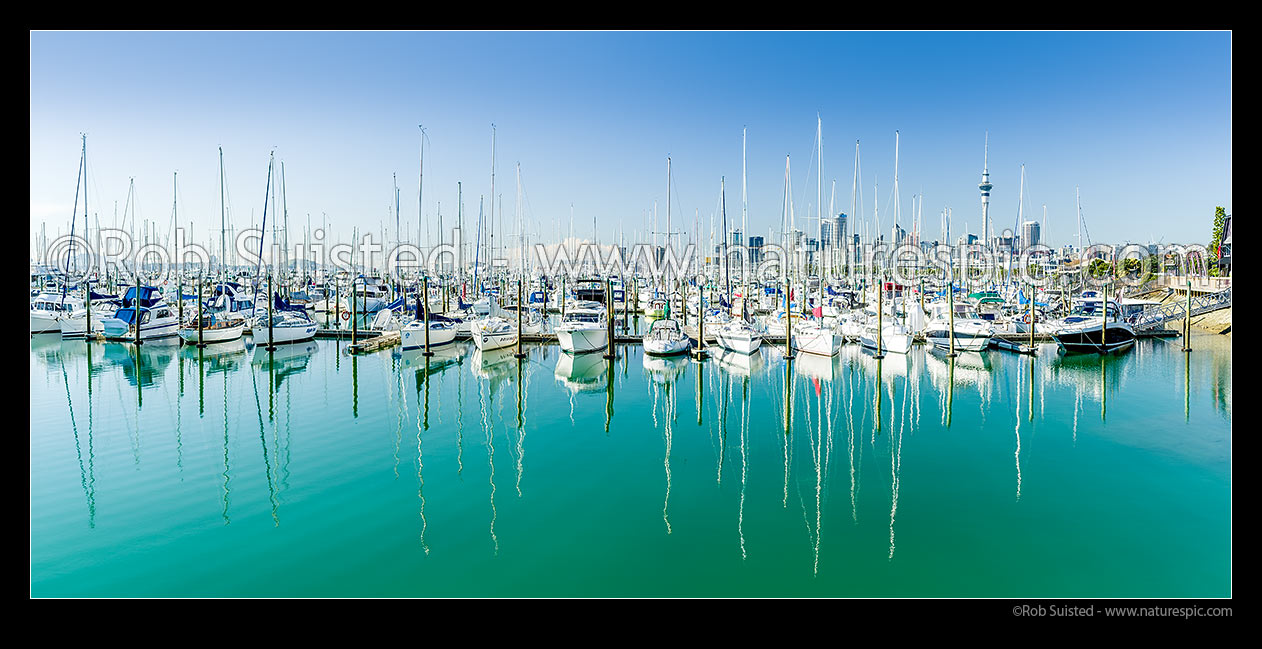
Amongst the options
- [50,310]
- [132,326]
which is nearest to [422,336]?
[132,326]

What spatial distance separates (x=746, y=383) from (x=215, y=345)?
25.6 metres

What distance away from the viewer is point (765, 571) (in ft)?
33.8

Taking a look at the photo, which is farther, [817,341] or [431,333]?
[431,333]

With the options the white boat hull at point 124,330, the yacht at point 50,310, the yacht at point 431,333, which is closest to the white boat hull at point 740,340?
the yacht at point 431,333

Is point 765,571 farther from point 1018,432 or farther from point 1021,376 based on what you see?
point 1021,376

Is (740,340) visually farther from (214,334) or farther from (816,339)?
(214,334)

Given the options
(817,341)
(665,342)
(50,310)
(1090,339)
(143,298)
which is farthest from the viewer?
(50,310)

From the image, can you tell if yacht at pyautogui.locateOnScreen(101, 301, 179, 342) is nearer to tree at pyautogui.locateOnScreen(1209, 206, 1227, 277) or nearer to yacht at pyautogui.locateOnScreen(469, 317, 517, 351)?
yacht at pyautogui.locateOnScreen(469, 317, 517, 351)

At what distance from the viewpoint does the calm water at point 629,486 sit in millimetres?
10289

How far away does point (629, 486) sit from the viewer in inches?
557

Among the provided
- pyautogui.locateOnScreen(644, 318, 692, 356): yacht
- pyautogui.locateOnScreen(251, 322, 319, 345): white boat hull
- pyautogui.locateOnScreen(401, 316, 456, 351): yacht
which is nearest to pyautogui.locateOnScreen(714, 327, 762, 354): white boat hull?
pyautogui.locateOnScreen(644, 318, 692, 356): yacht
